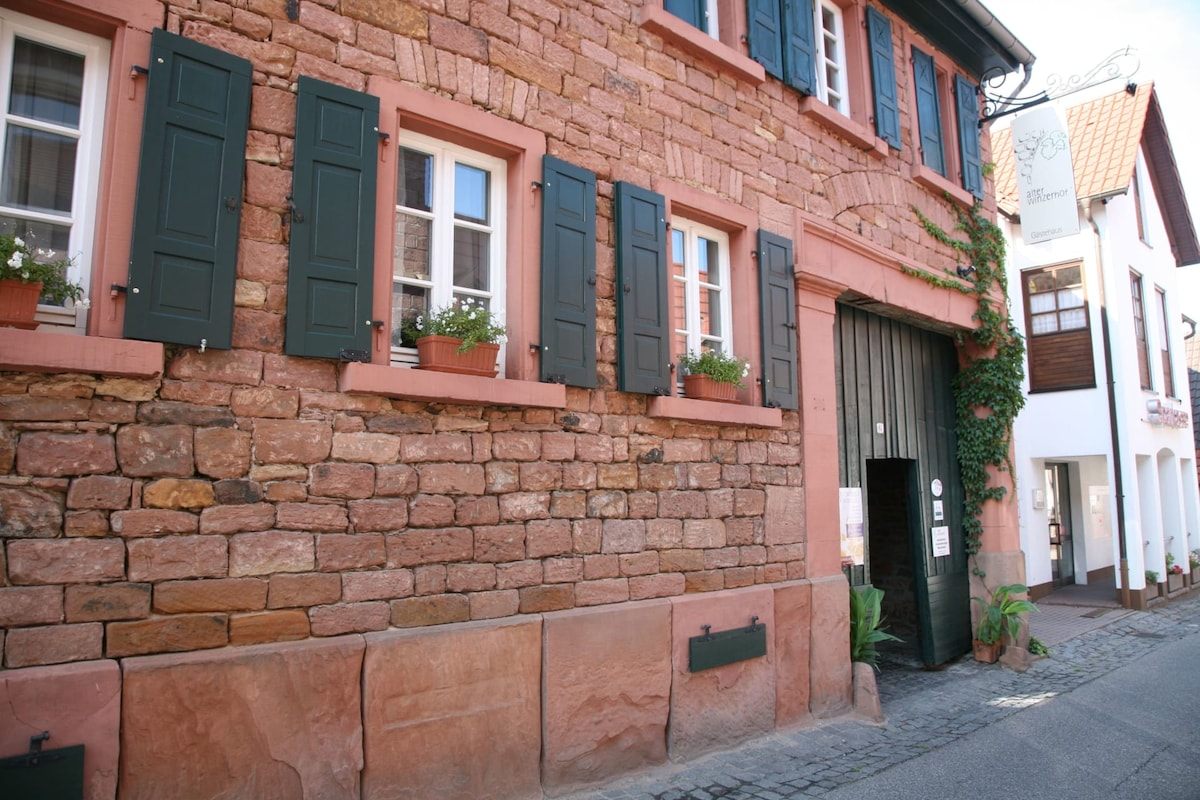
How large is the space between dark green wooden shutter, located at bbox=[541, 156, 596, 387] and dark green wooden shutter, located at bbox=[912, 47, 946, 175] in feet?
16.0

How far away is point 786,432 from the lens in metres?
6.23

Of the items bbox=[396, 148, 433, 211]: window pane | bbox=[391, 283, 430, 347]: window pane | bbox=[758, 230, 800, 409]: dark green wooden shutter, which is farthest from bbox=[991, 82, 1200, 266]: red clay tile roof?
bbox=[391, 283, 430, 347]: window pane

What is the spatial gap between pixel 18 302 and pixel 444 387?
180 cm

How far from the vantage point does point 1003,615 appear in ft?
26.9

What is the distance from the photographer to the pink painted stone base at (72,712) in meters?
2.94

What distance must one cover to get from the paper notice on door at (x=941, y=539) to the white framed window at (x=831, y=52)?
4.34 m

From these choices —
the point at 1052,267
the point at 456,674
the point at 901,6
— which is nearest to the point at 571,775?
the point at 456,674

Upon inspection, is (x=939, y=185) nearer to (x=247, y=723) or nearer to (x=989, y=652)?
(x=989, y=652)

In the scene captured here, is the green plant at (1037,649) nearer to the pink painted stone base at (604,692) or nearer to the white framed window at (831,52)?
the pink painted stone base at (604,692)

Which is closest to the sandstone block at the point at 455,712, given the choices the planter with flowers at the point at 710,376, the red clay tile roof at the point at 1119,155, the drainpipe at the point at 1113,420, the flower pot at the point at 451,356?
the flower pot at the point at 451,356

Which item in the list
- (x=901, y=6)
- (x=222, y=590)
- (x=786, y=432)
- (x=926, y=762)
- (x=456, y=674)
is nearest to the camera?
(x=222, y=590)

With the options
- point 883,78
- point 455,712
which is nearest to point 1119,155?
point 883,78

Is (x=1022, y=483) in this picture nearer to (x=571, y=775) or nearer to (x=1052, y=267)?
(x=1052, y=267)

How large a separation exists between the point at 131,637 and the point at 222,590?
1.23ft
